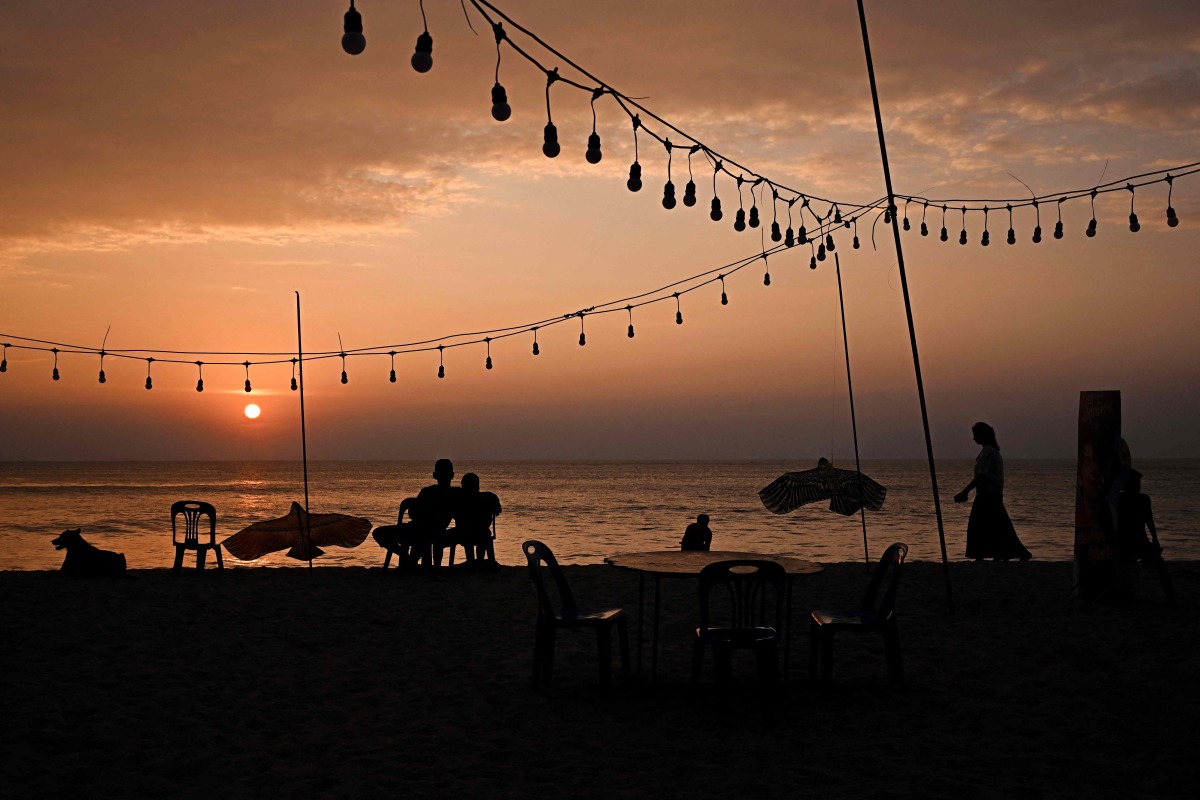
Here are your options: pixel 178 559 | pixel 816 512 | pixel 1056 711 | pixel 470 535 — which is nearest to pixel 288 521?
pixel 178 559

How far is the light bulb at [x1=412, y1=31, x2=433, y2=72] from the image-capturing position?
3584 mm

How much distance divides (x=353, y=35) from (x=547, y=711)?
359 cm

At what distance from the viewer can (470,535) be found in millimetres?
10812

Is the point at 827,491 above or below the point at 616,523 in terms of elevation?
above

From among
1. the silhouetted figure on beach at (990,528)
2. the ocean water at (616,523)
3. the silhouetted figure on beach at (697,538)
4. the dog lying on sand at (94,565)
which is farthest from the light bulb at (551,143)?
the ocean water at (616,523)

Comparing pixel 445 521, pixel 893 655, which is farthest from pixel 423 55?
pixel 445 521

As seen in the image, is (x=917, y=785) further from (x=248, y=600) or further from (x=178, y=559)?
(x=178, y=559)

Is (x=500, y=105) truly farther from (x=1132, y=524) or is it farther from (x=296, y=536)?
(x=296, y=536)

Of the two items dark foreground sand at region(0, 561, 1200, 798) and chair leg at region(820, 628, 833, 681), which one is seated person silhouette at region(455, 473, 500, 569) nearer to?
dark foreground sand at region(0, 561, 1200, 798)

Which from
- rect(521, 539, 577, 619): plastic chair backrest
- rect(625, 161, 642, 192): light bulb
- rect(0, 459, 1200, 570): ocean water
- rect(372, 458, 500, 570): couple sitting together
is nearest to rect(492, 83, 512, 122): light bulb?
rect(625, 161, 642, 192): light bulb

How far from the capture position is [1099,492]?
8.27m

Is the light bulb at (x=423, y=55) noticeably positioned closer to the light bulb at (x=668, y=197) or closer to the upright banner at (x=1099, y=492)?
the light bulb at (x=668, y=197)

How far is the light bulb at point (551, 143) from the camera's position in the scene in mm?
4367

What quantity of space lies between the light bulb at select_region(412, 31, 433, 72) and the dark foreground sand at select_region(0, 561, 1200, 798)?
2936 millimetres
